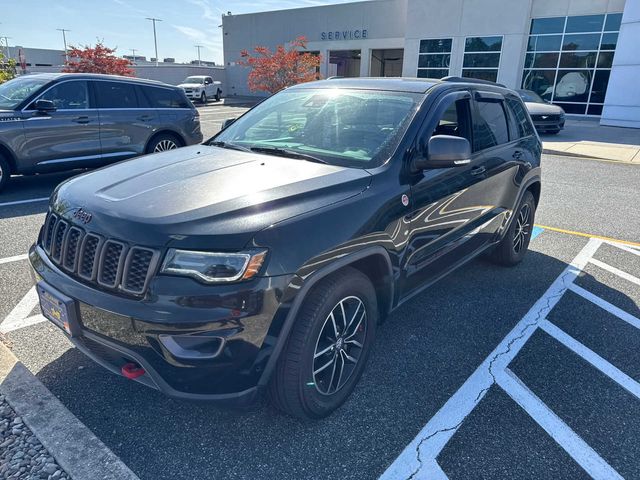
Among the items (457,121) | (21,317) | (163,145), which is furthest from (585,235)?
(163,145)

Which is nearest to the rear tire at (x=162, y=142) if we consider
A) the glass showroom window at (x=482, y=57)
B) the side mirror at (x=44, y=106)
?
the side mirror at (x=44, y=106)

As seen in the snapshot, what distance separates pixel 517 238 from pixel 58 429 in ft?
14.1

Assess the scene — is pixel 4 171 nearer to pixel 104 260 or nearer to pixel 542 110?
pixel 104 260

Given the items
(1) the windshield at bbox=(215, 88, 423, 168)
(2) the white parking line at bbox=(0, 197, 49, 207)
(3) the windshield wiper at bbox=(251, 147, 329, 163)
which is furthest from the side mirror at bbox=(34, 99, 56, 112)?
(3) the windshield wiper at bbox=(251, 147, 329, 163)

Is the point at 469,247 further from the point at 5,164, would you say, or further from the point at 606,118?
the point at 606,118

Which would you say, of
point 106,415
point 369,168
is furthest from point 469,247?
point 106,415

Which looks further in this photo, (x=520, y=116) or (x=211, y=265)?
(x=520, y=116)

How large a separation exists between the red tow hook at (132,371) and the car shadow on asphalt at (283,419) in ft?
0.84

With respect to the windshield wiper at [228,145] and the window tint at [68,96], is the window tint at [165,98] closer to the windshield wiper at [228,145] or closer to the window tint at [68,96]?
the window tint at [68,96]

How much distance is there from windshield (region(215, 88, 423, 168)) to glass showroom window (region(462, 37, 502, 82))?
2306 centimetres

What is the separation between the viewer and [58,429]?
245 centimetres

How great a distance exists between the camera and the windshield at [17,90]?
700 centimetres

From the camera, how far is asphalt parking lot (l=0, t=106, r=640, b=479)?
2.34 metres

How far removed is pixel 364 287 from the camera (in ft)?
8.65
